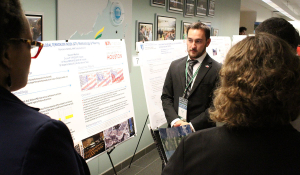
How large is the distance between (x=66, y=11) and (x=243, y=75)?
7.30ft

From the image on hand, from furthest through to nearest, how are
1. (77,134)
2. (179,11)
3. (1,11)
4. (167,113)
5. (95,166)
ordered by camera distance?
1. (179,11)
2. (95,166)
3. (167,113)
4. (77,134)
5. (1,11)

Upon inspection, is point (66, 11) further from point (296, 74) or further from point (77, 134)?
point (296, 74)

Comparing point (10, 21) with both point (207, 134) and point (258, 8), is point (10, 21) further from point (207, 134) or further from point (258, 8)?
point (258, 8)

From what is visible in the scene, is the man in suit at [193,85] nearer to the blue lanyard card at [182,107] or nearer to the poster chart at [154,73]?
the blue lanyard card at [182,107]

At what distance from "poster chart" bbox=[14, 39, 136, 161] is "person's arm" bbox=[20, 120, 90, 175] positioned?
1.01 metres

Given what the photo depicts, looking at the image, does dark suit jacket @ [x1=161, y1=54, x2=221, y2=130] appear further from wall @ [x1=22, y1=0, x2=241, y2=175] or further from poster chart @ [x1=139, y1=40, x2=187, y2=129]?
wall @ [x1=22, y1=0, x2=241, y2=175]

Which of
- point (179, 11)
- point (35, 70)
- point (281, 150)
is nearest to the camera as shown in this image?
point (281, 150)

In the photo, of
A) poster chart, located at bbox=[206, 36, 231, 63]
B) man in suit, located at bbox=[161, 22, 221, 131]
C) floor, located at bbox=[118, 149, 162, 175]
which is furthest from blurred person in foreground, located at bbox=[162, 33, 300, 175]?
poster chart, located at bbox=[206, 36, 231, 63]

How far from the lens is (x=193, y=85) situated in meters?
2.32

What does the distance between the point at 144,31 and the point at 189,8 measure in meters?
1.61

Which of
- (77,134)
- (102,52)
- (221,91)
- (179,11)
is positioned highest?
(179,11)

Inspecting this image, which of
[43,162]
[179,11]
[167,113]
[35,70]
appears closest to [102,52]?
[35,70]

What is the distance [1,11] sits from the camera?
618 mm

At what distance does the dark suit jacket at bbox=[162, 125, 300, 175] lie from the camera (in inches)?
29.4
